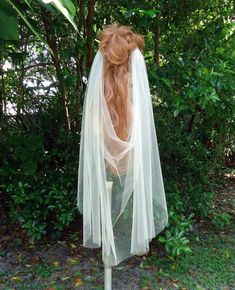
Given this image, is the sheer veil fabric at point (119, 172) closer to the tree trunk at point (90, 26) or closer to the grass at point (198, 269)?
the grass at point (198, 269)

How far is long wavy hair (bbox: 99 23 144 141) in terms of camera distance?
73.9 inches

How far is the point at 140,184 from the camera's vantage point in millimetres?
2004

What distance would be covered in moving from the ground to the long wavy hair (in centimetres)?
148

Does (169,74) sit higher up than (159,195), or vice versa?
(169,74)

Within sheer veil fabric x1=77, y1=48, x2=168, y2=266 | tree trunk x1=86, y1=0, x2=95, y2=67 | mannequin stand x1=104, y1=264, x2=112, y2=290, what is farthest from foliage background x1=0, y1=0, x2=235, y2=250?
mannequin stand x1=104, y1=264, x2=112, y2=290

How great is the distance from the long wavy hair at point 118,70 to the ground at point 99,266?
1.48 meters

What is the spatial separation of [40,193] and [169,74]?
163 cm

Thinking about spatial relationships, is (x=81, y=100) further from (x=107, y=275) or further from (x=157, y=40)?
(x=107, y=275)

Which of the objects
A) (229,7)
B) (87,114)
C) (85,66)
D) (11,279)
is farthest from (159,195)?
(229,7)

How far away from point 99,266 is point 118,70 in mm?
1857

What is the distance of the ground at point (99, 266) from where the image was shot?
2938 mm

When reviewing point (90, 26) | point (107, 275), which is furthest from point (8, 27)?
point (90, 26)

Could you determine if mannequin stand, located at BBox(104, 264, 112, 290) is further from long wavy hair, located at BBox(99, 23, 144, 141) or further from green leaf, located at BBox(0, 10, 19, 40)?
green leaf, located at BBox(0, 10, 19, 40)

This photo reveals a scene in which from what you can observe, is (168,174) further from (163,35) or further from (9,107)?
(9,107)
